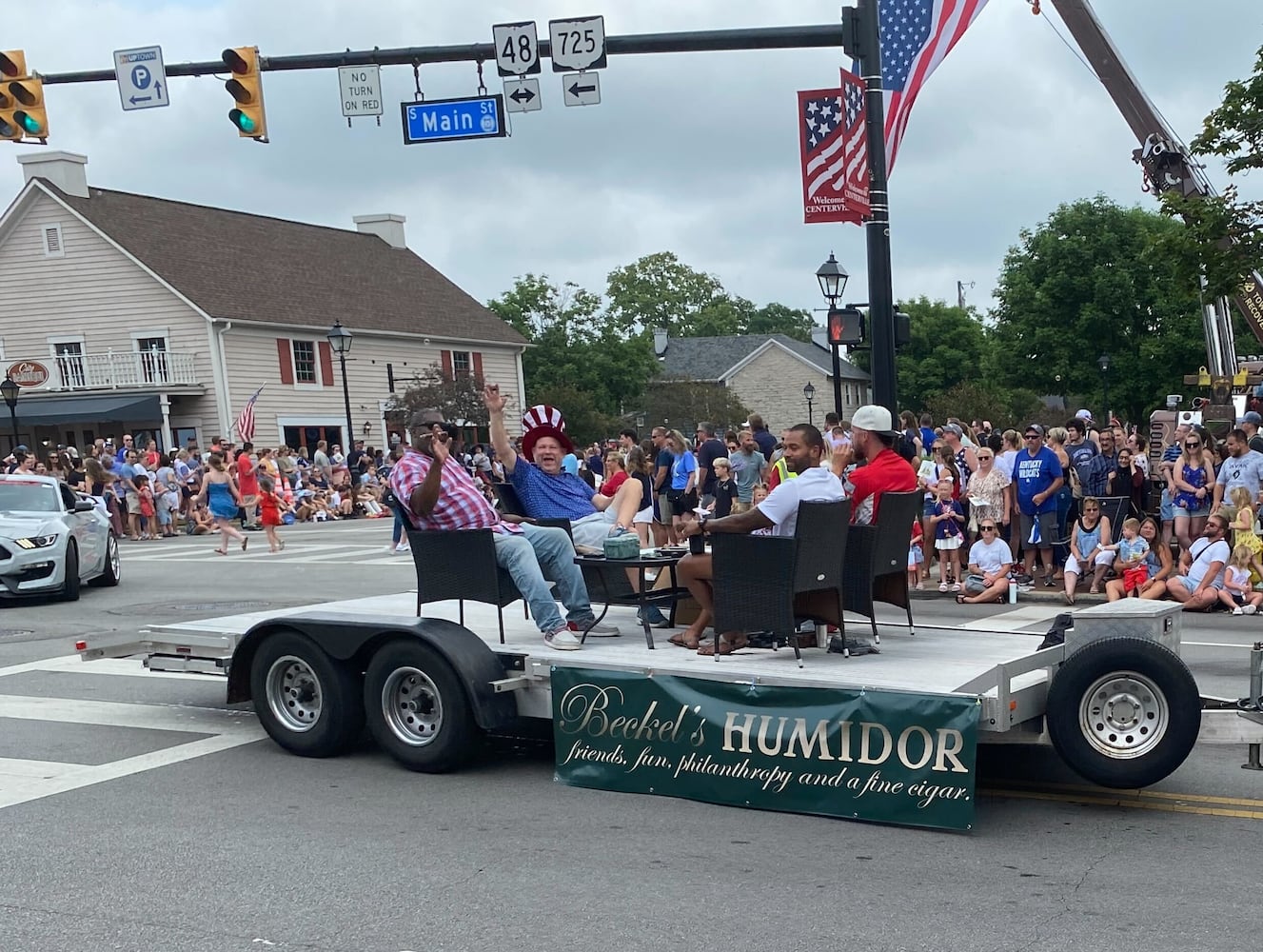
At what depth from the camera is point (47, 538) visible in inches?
Result: 590

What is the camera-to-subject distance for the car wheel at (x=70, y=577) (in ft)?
49.8

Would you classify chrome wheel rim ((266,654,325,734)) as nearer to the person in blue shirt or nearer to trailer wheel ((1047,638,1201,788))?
trailer wheel ((1047,638,1201,788))

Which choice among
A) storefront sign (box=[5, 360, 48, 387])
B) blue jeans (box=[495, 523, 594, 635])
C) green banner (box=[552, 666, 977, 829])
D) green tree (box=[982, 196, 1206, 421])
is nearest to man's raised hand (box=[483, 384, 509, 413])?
blue jeans (box=[495, 523, 594, 635])

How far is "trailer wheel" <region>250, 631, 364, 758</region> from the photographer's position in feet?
23.7

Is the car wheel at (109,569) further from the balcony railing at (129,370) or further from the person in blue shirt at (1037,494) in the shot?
the balcony railing at (129,370)

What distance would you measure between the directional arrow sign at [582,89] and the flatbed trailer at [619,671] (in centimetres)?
779

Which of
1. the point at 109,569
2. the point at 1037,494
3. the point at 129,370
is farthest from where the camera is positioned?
the point at 129,370

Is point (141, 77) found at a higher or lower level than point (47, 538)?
higher

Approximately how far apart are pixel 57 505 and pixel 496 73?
7.37 metres

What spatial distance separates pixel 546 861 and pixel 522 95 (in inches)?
438

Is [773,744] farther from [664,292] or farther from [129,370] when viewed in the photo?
[664,292]

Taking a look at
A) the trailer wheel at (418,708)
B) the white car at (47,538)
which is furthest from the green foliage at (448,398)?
the trailer wheel at (418,708)

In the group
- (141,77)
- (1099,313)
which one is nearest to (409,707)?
(141,77)

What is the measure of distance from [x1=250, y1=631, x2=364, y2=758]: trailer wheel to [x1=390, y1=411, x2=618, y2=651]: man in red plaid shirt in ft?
3.41
